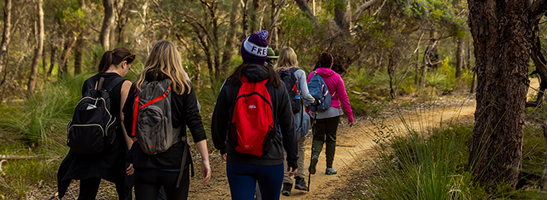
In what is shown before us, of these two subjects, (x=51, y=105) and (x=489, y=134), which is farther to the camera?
(x=51, y=105)

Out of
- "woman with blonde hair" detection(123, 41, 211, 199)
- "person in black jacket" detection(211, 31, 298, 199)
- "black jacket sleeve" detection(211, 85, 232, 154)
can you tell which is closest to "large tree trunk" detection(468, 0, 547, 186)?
"person in black jacket" detection(211, 31, 298, 199)

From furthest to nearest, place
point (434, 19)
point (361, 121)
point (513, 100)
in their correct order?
point (434, 19)
point (361, 121)
point (513, 100)

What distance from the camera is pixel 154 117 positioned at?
2316 mm

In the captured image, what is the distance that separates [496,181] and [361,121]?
5.90 meters

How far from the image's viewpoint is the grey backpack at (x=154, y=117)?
2.32 meters

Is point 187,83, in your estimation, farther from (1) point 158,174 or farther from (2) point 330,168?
(2) point 330,168

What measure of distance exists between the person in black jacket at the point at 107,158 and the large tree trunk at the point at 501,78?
315 cm

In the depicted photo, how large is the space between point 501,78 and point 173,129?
9.82 ft

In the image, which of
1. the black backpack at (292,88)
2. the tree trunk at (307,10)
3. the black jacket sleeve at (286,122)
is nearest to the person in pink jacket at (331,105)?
the black backpack at (292,88)

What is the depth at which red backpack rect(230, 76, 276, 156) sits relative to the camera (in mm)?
2344

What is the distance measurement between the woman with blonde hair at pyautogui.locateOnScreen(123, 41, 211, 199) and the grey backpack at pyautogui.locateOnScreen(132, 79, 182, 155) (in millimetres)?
39

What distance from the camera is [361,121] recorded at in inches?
368

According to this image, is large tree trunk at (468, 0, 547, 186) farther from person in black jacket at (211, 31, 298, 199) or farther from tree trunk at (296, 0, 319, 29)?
Answer: tree trunk at (296, 0, 319, 29)

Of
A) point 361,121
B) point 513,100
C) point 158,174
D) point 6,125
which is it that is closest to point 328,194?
point 513,100
